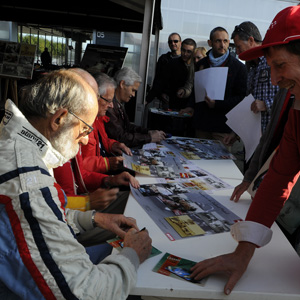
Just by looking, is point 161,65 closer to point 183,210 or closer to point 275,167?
point 183,210

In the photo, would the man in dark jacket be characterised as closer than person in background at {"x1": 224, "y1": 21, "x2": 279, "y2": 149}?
No

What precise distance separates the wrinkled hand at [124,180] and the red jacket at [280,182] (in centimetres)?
75

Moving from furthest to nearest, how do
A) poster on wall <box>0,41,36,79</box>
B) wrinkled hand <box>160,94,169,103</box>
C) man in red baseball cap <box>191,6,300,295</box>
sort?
poster on wall <box>0,41,36,79</box> → wrinkled hand <box>160,94,169,103</box> → man in red baseball cap <box>191,6,300,295</box>

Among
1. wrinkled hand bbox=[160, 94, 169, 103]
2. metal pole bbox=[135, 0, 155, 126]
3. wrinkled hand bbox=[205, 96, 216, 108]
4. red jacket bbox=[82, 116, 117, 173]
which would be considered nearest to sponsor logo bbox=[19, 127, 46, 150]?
red jacket bbox=[82, 116, 117, 173]

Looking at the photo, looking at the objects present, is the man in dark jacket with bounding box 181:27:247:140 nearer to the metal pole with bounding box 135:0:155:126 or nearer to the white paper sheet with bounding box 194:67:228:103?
the white paper sheet with bounding box 194:67:228:103

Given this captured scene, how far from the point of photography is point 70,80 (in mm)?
1063

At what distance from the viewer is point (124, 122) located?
3221mm

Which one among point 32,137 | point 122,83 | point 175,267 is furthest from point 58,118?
point 122,83

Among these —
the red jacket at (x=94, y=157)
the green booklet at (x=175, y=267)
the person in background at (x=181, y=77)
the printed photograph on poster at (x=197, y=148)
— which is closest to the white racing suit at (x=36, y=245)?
the green booklet at (x=175, y=267)

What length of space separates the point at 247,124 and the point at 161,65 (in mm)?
3141

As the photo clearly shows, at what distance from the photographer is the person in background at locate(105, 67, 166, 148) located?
2.87m

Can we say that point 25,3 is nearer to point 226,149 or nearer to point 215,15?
point 215,15

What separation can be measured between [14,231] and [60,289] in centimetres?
19

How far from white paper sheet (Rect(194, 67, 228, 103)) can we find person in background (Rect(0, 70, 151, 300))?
225 centimetres
